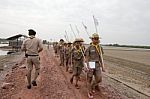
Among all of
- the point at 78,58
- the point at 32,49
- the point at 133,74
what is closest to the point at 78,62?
the point at 78,58

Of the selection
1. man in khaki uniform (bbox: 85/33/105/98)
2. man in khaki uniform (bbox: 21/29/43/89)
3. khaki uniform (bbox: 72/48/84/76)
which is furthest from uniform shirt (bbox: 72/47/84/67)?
man in khaki uniform (bbox: 85/33/105/98)

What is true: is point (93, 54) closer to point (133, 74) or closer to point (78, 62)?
point (78, 62)

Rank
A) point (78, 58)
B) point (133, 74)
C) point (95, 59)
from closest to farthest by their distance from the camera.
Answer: point (95, 59), point (78, 58), point (133, 74)

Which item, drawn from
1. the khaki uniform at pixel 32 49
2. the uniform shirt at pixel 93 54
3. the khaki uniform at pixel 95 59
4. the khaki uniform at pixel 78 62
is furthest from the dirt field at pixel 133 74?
the khaki uniform at pixel 32 49

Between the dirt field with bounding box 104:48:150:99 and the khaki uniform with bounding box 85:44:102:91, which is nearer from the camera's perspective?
the khaki uniform with bounding box 85:44:102:91

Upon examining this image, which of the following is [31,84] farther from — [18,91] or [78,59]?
[78,59]

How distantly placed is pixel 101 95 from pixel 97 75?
106cm

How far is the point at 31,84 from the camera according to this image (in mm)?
12203

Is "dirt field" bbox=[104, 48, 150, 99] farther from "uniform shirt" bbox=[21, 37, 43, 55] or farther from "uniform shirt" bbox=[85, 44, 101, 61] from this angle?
"uniform shirt" bbox=[21, 37, 43, 55]

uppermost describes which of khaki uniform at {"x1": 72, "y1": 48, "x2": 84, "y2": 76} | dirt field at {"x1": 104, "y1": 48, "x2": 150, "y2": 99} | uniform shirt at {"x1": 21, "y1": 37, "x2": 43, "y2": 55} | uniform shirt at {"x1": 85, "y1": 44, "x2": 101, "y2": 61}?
uniform shirt at {"x1": 21, "y1": 37, "x2": 43, "y2": 55}

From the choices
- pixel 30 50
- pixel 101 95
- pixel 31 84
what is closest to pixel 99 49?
pixel 101 95

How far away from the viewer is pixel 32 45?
37.1 feet

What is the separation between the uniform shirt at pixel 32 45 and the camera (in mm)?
11320

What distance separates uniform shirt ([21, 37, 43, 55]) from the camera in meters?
11.3
